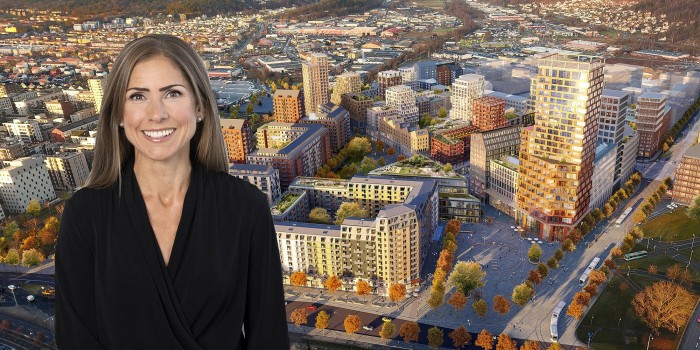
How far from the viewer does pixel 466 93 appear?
39.2m

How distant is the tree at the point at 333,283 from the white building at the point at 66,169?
63.1ft

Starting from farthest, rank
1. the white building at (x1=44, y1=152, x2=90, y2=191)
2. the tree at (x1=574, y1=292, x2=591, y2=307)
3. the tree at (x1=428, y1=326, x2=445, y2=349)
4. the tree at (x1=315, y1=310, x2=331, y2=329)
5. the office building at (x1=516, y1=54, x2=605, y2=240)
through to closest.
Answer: the white building at (x1=44, y1=152, x2=90, y2=191) < the office building at (x1=516, y1=54, x2=605, y2=240) < the tree at (x1=574, y1=292, x2=591, y2=307) < the tree at (x1=315, y1=310, x2=331, y2=329) < the tree at (x1=428, y1=326, x2=445, y2=349)

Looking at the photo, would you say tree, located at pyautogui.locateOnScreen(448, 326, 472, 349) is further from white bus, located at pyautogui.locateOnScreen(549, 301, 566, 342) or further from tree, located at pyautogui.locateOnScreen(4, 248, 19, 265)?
tree, located at pyautogui.locateOnScreen(4, 248, 19, 265)

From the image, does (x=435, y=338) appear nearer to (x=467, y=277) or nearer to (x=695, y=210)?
(x=467, y=277)

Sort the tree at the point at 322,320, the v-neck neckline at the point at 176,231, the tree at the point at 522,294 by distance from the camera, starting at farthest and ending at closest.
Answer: the tree at the point at 522,294
the tree at the point at 322,320
the v-neck neckline at the point at 176,231

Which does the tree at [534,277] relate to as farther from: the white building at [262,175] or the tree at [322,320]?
the white building at [262,175]

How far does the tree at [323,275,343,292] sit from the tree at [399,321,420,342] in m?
3.78

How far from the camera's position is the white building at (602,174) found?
25453 mm

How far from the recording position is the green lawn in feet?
78.2

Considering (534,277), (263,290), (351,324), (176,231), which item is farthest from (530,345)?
(176,231)

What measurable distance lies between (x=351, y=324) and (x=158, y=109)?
16.9 meters

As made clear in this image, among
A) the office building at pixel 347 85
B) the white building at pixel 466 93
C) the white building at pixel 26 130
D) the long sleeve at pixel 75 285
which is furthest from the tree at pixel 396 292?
the white building at pixel 26 130

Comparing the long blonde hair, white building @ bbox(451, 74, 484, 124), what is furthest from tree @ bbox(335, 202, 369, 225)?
the long blonde hair

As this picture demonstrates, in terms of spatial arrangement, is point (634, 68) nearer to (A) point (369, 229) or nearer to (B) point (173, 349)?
(A) point (369, 229)
